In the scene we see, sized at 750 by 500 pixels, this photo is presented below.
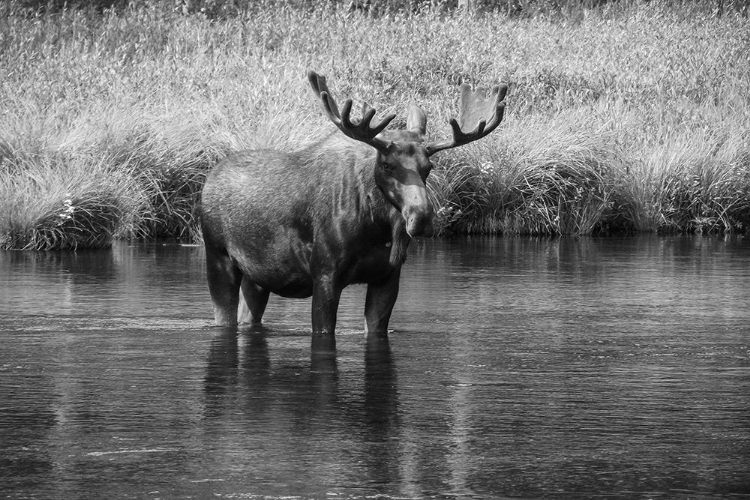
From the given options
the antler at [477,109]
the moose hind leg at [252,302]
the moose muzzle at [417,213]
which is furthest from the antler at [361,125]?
the moose hind leg at [252,302]

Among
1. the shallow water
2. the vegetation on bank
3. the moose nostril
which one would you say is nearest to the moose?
the moose nostril

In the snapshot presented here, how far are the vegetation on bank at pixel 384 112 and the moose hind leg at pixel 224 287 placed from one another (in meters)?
7.01

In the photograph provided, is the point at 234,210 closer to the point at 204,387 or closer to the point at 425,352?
the point at 425,352

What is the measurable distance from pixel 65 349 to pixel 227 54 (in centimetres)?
1853

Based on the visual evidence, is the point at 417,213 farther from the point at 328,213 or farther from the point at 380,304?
the point at 380,304

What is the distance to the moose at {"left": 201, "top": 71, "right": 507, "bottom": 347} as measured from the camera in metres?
9.87

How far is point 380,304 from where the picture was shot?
10477 mm

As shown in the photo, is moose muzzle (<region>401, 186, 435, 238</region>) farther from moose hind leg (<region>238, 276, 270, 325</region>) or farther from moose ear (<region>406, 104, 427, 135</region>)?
moose hind leg (<region>238, 276, 270, 325</region>)

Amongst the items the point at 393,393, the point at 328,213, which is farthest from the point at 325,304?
the point at 393,393

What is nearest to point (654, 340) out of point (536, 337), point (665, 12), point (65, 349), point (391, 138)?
point (536, 337)

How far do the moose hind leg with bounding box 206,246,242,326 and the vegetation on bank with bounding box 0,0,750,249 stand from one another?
276 inches

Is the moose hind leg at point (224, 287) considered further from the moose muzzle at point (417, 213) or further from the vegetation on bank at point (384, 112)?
the vegetation on bank at point (384, 112)

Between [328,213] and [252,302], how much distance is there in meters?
1.39

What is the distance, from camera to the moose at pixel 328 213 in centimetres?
987
